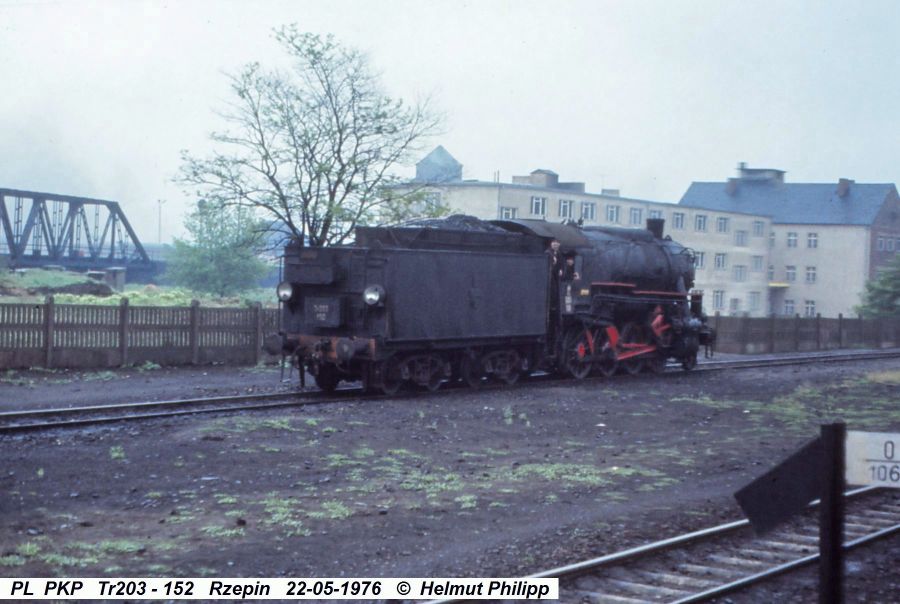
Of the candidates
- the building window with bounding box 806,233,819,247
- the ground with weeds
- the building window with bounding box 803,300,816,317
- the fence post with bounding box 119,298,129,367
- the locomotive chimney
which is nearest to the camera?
the ground with weeds

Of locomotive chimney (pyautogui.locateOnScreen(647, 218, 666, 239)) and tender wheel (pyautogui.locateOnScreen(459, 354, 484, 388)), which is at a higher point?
locomotive chimney (pyautogui.locateOnScreen(647, 218, 666, 239))

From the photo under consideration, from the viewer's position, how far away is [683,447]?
1370cm

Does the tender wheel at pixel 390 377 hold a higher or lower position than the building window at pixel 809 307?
lower

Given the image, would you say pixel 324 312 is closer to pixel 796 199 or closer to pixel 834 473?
pixel 834 473

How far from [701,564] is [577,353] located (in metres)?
13.8

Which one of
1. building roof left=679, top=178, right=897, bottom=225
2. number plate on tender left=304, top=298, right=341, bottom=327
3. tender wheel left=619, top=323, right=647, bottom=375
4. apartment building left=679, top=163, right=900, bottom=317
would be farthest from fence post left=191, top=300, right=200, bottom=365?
building roof left=679, top=178, right=897, bottom=225

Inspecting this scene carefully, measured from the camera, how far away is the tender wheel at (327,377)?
59.0ft

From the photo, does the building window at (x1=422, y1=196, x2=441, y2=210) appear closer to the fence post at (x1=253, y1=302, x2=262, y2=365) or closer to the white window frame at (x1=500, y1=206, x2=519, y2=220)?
the fence post at (x1=253, y1=302, x2=262, y2=365)

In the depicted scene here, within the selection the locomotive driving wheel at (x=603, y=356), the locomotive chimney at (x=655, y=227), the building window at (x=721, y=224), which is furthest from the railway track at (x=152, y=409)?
the building window at (x=721, y=224)

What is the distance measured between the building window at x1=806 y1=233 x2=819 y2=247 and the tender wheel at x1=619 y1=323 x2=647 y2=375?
169ft

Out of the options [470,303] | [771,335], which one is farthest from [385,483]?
[771,335]

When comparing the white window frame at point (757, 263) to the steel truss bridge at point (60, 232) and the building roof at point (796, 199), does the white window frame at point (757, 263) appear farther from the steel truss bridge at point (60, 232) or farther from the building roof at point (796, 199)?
the steel truss bridge at point (60, 232)

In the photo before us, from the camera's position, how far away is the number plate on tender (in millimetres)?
17219

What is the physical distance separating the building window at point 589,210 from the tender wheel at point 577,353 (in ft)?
135
